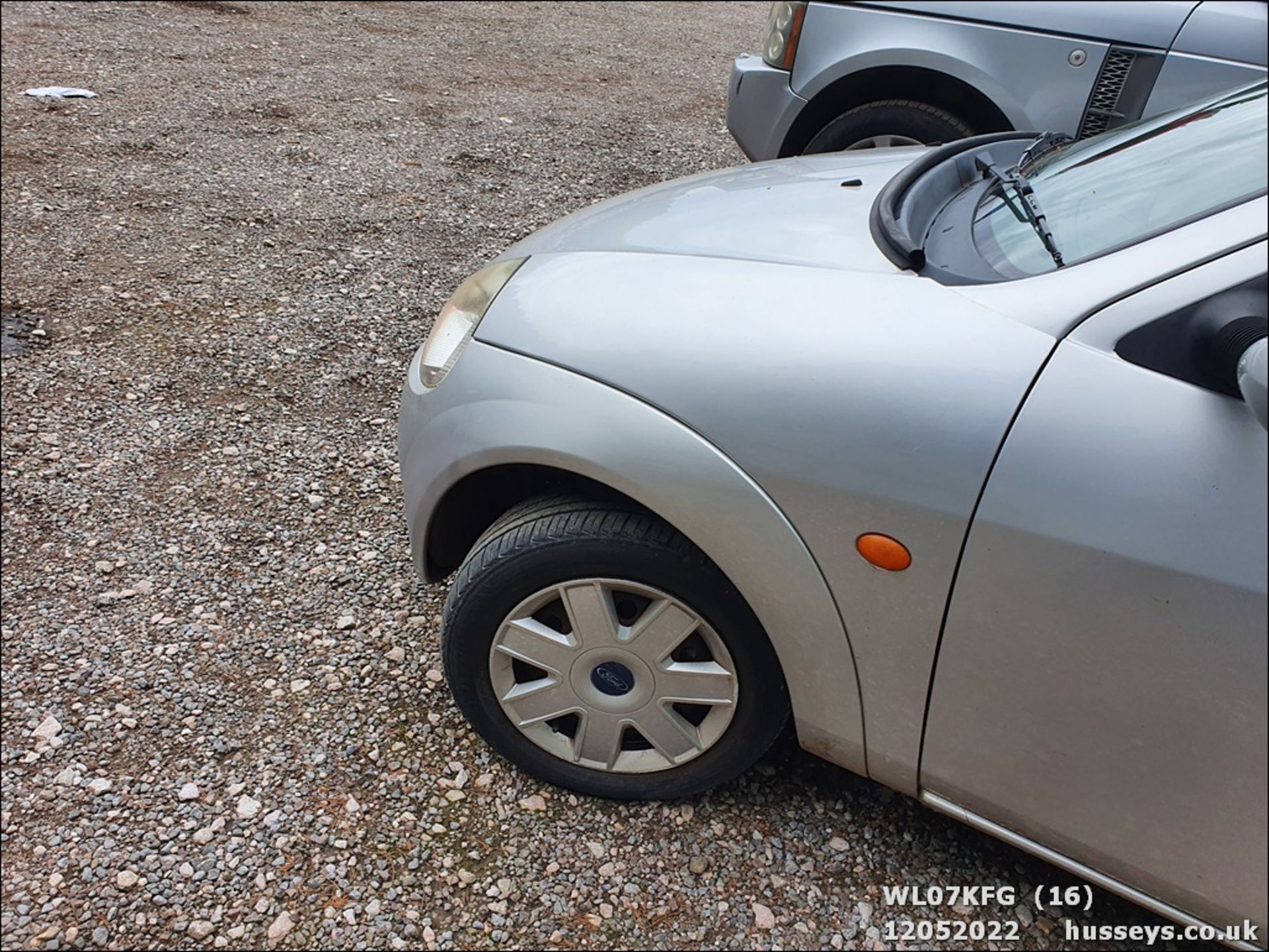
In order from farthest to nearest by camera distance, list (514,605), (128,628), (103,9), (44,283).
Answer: (103,9)
(44,283)
(128,628)
(514,605)

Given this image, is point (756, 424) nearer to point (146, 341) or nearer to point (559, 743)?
point (559, 743)

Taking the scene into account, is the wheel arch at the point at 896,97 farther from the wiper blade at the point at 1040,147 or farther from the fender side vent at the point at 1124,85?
the wiper blade at the point at 1040,147

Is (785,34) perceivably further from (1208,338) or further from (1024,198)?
(1208,338)

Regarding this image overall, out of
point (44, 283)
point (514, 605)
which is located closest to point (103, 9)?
point (44, 283)

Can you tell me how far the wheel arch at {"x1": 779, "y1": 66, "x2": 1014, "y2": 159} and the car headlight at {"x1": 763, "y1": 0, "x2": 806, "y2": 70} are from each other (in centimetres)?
22

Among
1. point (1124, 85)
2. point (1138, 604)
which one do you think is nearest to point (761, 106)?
point (1124, 85)

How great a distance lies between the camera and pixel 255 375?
363 cm

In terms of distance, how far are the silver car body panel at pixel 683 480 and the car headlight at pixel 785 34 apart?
9.87 feet

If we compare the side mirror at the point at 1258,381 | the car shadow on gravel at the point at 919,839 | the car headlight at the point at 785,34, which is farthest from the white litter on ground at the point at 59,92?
the side mirror at the point at 1258,381

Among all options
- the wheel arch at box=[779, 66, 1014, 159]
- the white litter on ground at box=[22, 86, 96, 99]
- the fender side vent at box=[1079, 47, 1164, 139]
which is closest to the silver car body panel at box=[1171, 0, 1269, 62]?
the fender side vent at box=[1079, 47, 1164, 139]

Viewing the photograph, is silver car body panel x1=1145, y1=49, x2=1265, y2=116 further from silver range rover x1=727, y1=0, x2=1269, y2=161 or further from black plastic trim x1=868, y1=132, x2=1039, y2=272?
black plastic trim x1=868, y1=132, x2=1039, y2=272

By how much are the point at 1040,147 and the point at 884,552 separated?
4.67 ft

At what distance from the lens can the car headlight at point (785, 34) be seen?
14.0ft

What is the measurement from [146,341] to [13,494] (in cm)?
97
